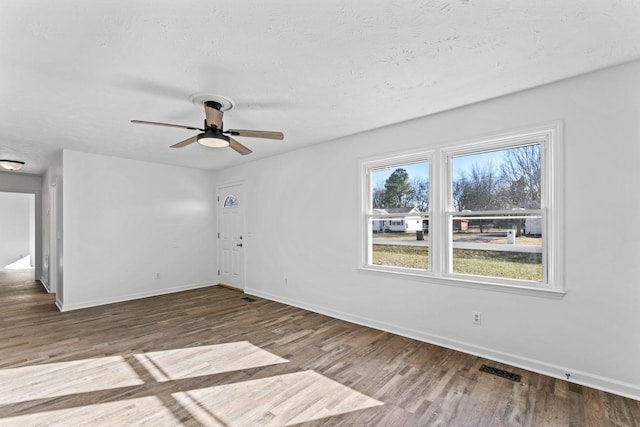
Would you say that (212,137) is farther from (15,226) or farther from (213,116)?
(15,226)

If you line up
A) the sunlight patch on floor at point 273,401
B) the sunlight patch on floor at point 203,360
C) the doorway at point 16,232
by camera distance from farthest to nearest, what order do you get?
the doorway at point 16,232 → the sunlight patch on floor at point 203,360 → the sunlight patch on floor at point 273,401

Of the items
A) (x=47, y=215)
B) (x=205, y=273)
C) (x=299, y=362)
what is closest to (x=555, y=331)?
(x=299, y=362)

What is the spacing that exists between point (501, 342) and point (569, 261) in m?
0.95

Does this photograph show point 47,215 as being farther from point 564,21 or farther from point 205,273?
point 564,21

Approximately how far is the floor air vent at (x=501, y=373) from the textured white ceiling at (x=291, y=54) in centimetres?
252

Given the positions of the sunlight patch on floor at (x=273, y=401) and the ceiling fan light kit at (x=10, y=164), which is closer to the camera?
the sunlight patch on floor at (x=273, y=401)

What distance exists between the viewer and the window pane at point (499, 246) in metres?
2.71

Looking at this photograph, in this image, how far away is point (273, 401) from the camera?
86.5 inches

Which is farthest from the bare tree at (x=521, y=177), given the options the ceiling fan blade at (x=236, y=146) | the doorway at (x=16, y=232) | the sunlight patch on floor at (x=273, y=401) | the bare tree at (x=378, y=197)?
the doorway at (x=16, y=232)

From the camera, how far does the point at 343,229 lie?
4082 mm

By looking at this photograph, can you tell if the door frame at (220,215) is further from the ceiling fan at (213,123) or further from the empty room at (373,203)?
the ceiling fan at (213,123)

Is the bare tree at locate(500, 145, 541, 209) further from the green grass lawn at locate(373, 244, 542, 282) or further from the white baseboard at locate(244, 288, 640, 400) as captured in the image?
the white baseboard at locate(244, 288, 640, 400)

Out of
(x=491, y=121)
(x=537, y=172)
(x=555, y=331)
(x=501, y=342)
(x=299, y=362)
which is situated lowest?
(x=299, y=362)

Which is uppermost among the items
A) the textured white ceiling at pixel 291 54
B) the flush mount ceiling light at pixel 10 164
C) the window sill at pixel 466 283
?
the textured white ceiling at pixel 291 54
